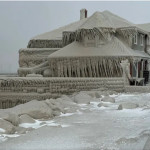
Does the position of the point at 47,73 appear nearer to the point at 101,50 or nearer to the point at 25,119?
the point at 101,50

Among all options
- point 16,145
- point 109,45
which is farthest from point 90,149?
point 109,45

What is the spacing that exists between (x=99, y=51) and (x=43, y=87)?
6754 millimetres

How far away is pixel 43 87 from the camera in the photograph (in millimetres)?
12836

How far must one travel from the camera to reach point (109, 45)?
61.6ft

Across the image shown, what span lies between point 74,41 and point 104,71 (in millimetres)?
4465

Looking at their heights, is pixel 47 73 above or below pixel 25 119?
above

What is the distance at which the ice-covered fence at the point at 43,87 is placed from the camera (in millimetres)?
12266

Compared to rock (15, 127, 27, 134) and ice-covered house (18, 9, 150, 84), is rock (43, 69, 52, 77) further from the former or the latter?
rock (15, 127, 27, 134)

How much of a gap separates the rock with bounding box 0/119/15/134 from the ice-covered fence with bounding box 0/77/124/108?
7.09 metres

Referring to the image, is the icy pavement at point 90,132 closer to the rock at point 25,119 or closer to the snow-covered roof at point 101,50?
the rock at point 25,119

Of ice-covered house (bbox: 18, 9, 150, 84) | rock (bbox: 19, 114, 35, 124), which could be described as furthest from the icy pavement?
ice-covered house (bbox: 18, 9, 150, 84)

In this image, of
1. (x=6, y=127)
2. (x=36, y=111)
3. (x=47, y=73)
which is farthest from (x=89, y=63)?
(x=6, y=127)

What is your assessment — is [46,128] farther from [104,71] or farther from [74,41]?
[74,41]

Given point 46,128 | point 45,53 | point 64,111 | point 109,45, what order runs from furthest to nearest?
1. point 45,53
2. point 109,45
3. point 64,111
4. point 46,128
